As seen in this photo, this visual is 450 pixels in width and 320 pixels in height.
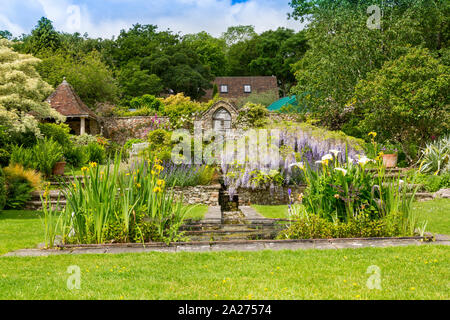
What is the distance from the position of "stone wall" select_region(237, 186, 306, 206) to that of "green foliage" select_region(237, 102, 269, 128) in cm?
275

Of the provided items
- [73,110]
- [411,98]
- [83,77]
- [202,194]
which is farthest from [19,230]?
[83,77]

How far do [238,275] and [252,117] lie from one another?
9.60m

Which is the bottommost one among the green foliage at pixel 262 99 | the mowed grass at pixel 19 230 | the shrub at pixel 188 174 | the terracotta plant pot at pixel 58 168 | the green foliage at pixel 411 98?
the mowed grass at pixel 19 230

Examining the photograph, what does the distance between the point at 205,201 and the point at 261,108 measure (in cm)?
434

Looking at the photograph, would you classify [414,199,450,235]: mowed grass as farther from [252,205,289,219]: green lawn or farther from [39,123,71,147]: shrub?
[39,123,71,147]: shrub

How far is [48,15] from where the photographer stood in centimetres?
3272

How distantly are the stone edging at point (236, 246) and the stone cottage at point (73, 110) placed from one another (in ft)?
55.4

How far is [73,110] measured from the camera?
66.7 feet

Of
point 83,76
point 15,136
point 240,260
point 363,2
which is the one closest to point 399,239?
point 240,260

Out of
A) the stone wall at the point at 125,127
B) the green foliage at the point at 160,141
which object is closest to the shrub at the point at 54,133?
the green foliage at the point at 160,141

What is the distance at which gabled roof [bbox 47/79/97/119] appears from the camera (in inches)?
797

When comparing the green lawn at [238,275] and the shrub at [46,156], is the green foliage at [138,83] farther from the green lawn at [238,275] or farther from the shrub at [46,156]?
→ the green lawn at [238,275]

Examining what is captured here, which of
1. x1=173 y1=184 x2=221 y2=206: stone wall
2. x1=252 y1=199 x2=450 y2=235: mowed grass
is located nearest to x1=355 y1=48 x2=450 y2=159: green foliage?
x1=252 y1=199 x2=450 y2=235: mowed grass

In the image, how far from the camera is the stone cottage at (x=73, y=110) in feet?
66.6
